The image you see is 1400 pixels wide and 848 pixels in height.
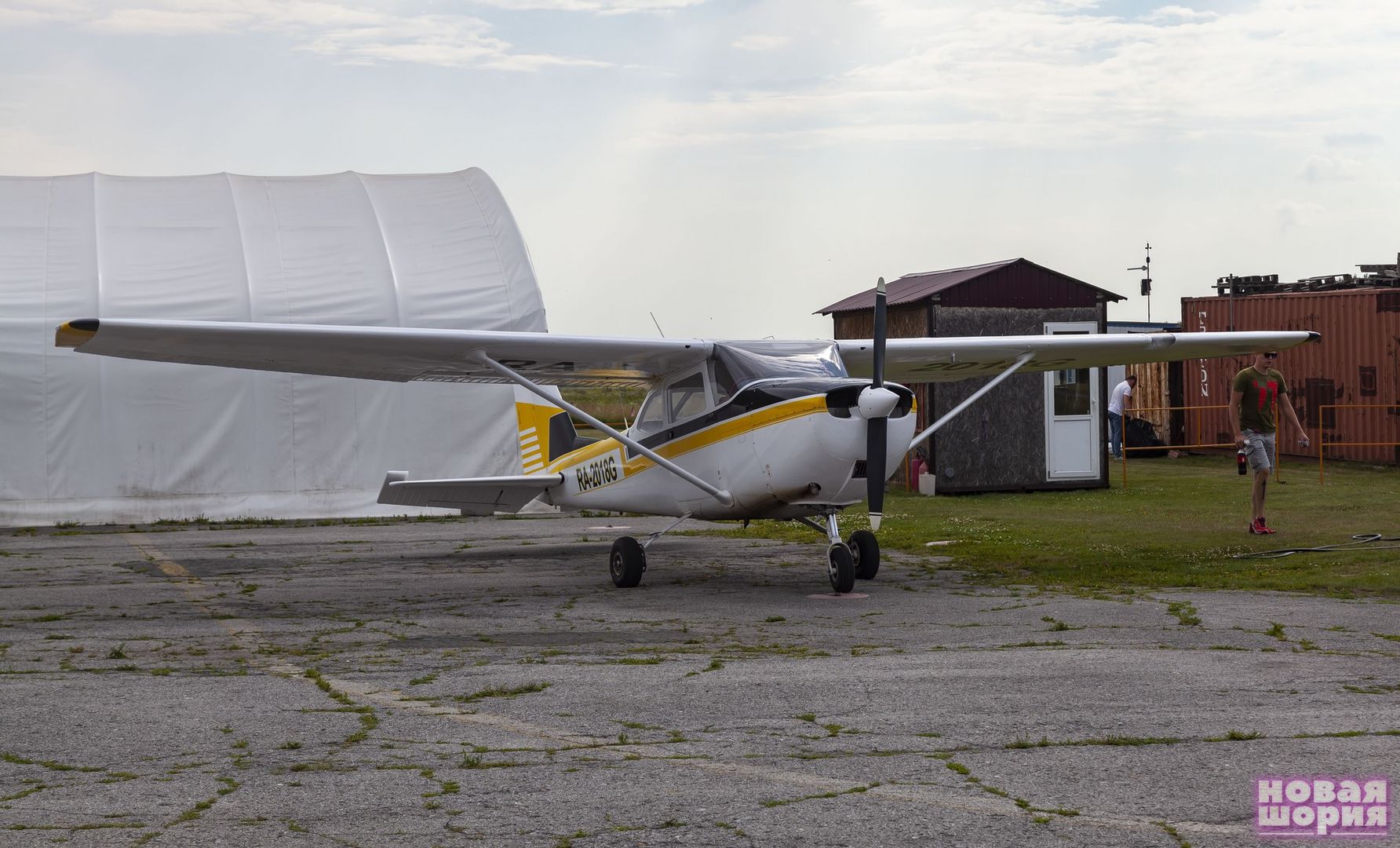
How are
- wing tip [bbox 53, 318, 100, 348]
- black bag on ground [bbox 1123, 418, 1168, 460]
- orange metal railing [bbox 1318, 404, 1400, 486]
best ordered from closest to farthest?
wing tip [bbox 53, 318, 100, 348] → orange metal railing [bbox 1318, 404, 1400, 486] → black bag on ground [bbox 1123, 418, 1168, 460]

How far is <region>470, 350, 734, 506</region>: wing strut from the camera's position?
1073 cm

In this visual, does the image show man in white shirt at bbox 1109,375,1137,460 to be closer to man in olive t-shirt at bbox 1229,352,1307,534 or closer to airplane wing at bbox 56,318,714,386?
man in olive t-shirt at bbox 1229,352,1307,534

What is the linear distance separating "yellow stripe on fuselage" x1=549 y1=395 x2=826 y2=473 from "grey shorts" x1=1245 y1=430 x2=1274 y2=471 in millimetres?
5803

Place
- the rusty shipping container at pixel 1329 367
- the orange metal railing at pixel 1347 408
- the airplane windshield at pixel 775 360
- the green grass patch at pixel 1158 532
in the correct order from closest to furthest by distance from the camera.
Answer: the green grass patch at pixel 1158 532
the airplane windshield at pixel 775 360
the orange metal railing at pixel 1347 408
the rusty shipping container at pixel 1329 367

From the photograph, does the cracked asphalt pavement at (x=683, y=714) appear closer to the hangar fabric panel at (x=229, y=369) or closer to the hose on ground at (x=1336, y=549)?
the hose on ground at (x=1336, y=549)

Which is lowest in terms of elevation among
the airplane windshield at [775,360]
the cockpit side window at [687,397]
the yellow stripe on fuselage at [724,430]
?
the yellow stripe on fuselage at [724,430]

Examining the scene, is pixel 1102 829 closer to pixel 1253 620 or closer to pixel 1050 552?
pixel 1253 620

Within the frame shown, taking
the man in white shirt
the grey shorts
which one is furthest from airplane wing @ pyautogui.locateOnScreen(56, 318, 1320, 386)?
the man in white shirt

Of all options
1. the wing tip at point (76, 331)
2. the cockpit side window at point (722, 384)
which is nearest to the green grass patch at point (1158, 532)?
the cockpit side window at point (722, 384)

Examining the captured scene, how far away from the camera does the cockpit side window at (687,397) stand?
37.0 feet

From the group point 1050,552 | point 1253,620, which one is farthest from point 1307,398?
point 1253,620

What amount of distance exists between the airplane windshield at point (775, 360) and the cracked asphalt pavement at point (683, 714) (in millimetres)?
1699

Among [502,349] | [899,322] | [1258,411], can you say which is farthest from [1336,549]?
[899,322]

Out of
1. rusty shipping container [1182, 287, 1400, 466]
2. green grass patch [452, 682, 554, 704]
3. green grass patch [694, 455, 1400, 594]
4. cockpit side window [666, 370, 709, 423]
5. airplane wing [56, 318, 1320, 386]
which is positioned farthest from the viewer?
rusty shipping container [1182, 287, 1400, 466]
